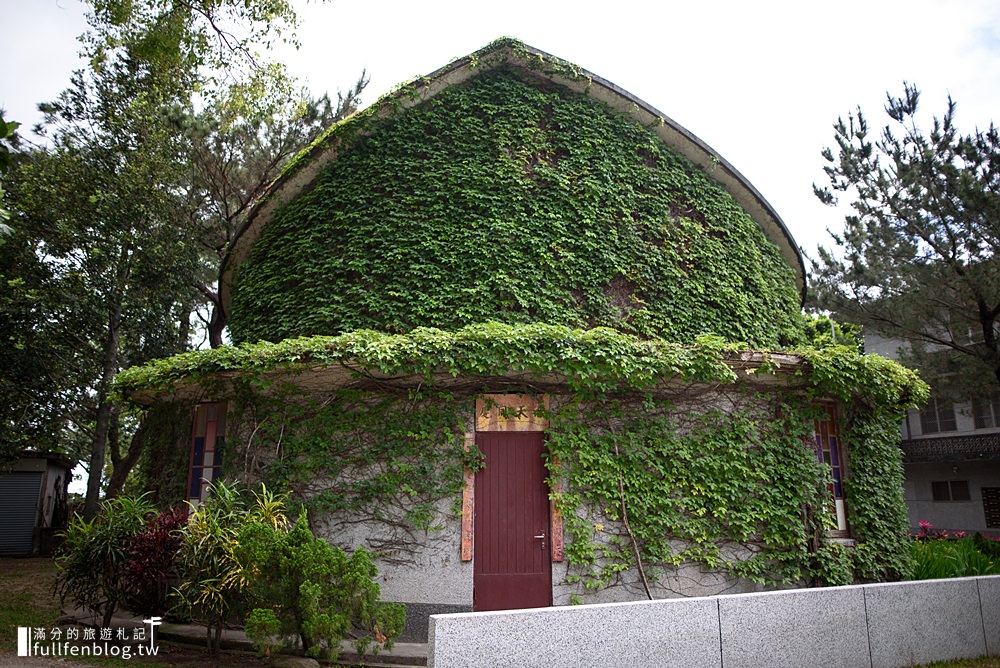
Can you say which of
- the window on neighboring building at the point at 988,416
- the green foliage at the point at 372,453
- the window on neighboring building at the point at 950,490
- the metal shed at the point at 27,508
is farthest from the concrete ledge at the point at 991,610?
the metal shed at the point at 27,508

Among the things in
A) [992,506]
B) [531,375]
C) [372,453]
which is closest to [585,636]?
[531,375]

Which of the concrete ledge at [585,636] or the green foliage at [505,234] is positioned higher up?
the green foliage at [505,234]

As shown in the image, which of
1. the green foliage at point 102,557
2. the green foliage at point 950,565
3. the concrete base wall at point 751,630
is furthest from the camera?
the green foliage at point 950,565

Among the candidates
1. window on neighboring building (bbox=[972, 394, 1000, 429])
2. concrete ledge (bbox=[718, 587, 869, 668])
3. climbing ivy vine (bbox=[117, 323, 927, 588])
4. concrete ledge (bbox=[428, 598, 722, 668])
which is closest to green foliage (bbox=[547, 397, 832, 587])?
climbing ivy vine (bbox=[117, 323, 927, 588])

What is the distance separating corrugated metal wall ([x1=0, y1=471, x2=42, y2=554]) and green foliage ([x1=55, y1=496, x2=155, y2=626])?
16.3m

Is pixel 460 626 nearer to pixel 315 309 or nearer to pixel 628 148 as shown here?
pixel 315 309

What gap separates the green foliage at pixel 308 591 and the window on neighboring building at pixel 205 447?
12.7ft

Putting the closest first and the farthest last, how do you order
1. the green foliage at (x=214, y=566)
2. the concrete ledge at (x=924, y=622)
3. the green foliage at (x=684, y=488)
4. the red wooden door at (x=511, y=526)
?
1. the concrete ledge at (x=924, y=622)
2. the green foliage at (x=214, y=566)
3. the red wooden door at (x=511, y=526)
4. the green foliage at (x=684, y=488)

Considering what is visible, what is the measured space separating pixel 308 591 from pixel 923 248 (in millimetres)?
17205

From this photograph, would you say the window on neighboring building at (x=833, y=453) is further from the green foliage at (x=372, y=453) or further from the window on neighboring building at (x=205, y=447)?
the window on neighboring building at (x=205, y=447)

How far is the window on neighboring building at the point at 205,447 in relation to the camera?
984 centimetres

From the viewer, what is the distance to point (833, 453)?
10.2 meters

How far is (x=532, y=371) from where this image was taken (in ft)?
26.9

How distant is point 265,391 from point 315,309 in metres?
1.41
